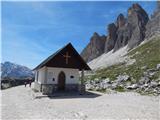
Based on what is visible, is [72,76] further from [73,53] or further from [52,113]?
[52,113]

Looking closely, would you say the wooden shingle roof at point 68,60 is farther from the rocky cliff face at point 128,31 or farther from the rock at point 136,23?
the rock at point 136,23

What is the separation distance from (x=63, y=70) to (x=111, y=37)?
462 ft

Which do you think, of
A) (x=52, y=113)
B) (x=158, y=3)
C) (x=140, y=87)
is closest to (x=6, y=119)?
(x=52, y=113)

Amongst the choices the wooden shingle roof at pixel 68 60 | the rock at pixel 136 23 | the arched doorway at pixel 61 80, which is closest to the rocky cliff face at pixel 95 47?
the rock at pixel 136 23

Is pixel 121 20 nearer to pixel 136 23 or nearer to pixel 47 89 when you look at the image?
pixel 136 23

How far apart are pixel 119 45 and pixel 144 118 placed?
A: 13274 cm

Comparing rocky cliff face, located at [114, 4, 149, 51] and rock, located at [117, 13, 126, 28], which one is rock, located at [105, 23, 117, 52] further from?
rocky cliff face, located at [114, 4, 149, 51]

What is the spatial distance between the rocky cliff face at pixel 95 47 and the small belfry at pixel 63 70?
143m

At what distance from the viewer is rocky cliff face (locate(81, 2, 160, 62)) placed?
119750 mm

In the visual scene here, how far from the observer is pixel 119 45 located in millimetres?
142375

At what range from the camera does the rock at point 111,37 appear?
160125mm

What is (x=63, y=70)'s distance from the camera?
96.5 ft

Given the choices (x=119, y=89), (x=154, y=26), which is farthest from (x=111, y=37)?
(x=119, y=89)

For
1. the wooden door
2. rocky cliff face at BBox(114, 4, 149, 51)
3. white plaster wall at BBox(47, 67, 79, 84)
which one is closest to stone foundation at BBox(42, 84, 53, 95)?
white plaster wall at BBox(47, 67, 79, 84)
